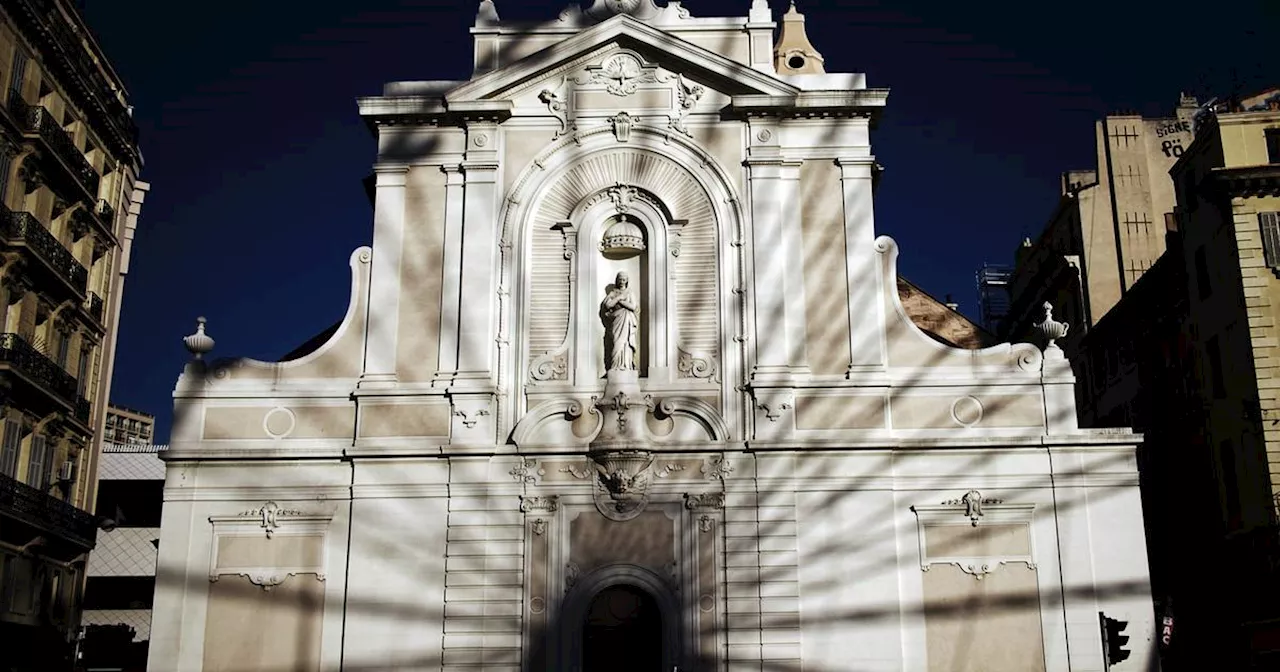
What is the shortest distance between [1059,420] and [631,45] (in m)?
9.36

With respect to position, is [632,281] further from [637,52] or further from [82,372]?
[82,372]

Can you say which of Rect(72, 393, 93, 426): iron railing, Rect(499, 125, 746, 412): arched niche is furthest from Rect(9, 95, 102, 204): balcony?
Rect(499, 125, 746, 412): arched niche

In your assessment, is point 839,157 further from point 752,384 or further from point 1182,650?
point 1182,650

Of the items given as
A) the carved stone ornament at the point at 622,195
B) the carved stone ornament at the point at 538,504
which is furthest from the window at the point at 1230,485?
the carved stone ornament at the point at 538,504

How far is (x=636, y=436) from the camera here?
759 inches

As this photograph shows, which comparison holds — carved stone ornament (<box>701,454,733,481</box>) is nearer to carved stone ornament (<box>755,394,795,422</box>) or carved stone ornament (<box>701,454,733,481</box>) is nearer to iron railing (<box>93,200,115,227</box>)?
carved stone ornament (<box>755,394,795,422</box>)

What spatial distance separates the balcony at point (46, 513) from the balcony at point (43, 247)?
4.32m

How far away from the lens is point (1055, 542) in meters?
18.8

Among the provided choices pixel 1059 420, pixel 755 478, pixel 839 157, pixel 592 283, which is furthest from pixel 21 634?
pixel 1059 420

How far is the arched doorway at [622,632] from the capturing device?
1886cm

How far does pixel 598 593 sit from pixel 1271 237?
1496cm

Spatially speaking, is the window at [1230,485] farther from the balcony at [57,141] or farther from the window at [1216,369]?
the balcony at [57,141]

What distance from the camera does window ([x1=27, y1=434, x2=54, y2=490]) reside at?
24.9 metres

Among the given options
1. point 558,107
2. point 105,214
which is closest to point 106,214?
point 105,214
